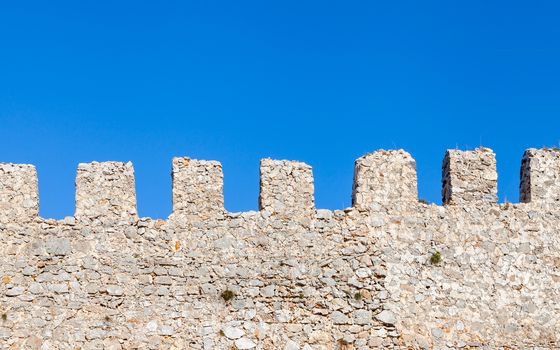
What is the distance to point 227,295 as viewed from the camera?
21797 mm

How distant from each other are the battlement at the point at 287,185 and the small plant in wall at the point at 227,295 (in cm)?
131

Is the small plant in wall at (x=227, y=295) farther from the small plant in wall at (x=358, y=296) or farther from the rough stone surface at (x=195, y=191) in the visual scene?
the small plant in wall at (x=358, y=296)

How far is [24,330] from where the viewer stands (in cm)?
2125

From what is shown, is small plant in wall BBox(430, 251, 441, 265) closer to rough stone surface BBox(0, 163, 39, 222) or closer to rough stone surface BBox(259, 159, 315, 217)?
rough stone surface BBox(259, 159, 315, 217)

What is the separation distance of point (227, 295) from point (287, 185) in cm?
219

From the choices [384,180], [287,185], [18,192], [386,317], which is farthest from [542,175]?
[18,192]

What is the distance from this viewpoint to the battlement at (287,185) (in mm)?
21875

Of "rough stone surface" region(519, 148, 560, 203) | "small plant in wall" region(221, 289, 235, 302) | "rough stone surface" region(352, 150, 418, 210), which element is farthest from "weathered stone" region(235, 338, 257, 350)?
"rough stone surface" region(519, 148, 560, 203)

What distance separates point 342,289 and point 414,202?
211cm

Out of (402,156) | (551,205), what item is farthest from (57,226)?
(551,205)

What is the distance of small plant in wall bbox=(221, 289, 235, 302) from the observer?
21797mm

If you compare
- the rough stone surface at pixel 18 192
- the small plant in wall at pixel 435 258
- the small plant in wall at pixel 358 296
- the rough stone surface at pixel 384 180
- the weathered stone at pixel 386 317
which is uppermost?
the rough stone surface at pixel 384 180

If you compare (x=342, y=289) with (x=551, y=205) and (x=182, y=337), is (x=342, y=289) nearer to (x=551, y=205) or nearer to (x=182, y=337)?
(x=182, y=337)

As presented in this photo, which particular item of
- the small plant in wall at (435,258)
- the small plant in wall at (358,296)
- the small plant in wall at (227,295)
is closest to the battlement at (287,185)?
the small plant in wall at (435,258)
